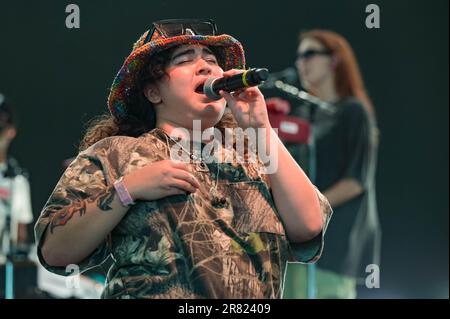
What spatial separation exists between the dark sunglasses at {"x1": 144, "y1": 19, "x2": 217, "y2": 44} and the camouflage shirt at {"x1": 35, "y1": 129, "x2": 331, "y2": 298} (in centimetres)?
24

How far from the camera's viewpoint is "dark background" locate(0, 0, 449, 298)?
2.78m

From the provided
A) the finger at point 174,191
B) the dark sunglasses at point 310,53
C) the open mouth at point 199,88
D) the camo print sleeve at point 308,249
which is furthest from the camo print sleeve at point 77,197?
the dark sunglasses at point 310,53

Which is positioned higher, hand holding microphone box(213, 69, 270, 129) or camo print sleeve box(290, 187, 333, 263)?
hand holding microphone box(213, 69, 270, 129)

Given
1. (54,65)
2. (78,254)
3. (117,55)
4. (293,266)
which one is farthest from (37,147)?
(78,254)

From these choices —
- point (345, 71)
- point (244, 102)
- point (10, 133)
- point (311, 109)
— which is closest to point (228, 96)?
point (244, 102)

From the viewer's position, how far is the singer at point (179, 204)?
5.09ft

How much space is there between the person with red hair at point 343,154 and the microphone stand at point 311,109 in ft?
0.09

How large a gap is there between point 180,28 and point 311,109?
217 cm

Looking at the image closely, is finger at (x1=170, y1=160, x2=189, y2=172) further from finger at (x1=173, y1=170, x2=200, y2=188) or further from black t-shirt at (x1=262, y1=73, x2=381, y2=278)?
black t-shirt at (x1=262, y1=73, x2=381, y2=278)

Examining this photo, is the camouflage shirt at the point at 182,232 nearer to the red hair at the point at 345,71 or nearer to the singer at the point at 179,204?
the singer at the point at 179,204

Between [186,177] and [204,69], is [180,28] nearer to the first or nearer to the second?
[204,69]

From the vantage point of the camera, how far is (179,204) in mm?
1598

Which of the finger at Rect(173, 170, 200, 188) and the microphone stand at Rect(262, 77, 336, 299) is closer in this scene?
the finger at Rect(173, 170, 200, 188)

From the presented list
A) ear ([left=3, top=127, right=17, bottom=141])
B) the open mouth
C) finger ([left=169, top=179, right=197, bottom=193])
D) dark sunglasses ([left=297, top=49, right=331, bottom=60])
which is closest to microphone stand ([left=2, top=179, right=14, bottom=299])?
ear ([left=3, top=127, right=17, bottom=141])
